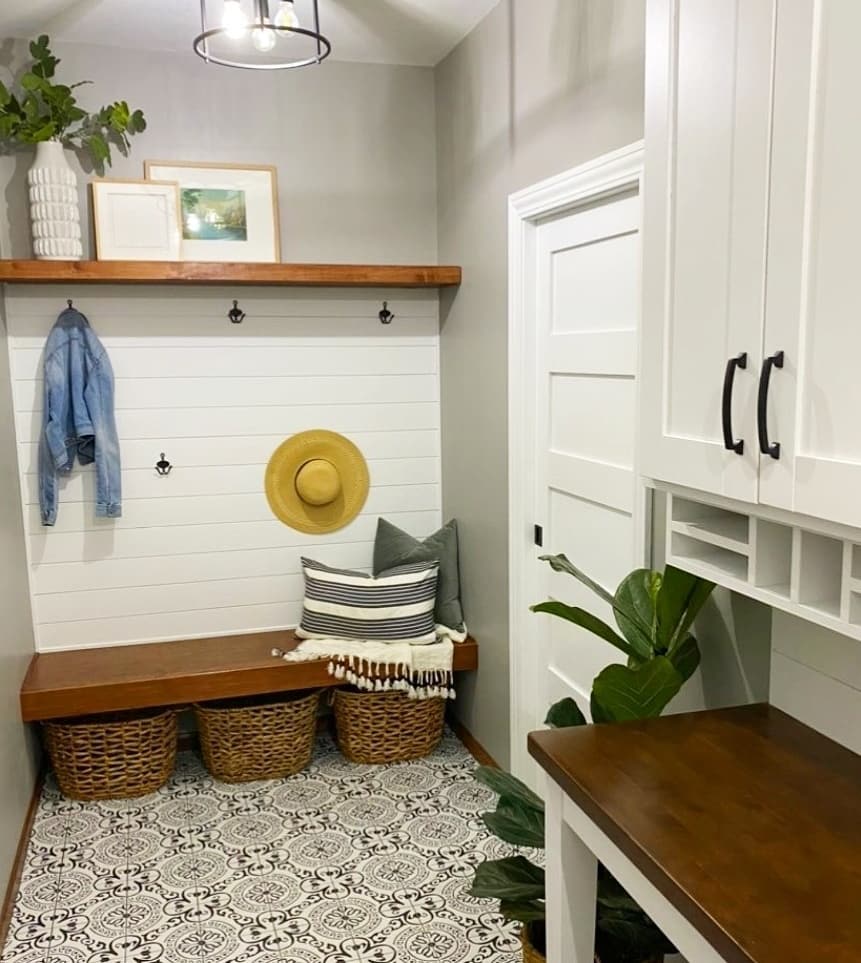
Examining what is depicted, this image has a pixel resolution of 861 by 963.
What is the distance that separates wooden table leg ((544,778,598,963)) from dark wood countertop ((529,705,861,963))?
109mm

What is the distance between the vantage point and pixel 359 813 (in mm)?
3170

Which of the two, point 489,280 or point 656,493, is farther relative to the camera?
point 489,280

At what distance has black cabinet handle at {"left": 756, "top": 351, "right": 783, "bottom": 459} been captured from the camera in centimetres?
134

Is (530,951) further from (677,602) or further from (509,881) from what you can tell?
(677,602)

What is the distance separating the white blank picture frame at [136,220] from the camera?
330 centimetres

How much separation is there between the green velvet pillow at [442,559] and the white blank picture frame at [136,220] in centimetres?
141

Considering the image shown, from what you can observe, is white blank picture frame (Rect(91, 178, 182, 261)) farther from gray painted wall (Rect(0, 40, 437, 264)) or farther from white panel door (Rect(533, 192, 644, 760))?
white panel door (Rect(533, 192, 644, 760))

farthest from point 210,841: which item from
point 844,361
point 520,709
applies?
point 844,361

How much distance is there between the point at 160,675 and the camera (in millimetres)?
3256

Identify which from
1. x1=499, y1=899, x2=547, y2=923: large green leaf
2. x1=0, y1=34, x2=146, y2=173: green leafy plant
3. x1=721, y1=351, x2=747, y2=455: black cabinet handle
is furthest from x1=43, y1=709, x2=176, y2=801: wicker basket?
x1=721, y1=351, x2=747, y2=455: black cabinet handle

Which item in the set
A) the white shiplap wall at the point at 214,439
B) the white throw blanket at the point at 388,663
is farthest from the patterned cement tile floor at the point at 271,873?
the white shiplap wall at the point at 214,439

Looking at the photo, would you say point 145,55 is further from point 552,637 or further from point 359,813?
point 359,813

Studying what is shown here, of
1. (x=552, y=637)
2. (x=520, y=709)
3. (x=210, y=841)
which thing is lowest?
(x=210, y=841)

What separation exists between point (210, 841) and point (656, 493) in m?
1.88
